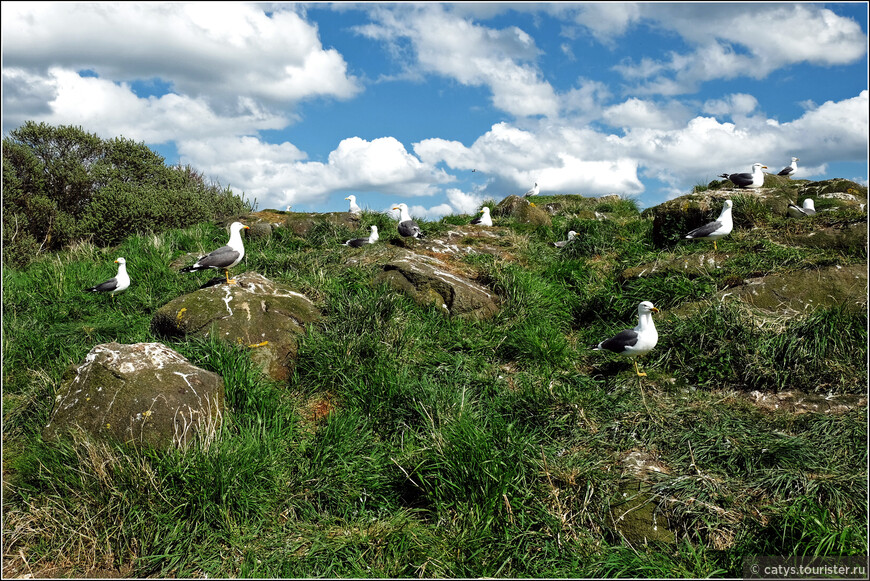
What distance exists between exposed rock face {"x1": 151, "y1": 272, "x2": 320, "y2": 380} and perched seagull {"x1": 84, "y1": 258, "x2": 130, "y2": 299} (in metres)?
2.22

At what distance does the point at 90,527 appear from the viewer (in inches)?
187

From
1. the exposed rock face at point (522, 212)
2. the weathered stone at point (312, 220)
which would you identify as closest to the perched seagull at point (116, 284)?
the weathered stone at point (312, 220)

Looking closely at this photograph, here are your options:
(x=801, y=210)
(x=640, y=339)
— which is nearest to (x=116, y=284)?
(x=640, y=339)

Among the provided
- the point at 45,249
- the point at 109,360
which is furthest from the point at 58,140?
the point at 109,360

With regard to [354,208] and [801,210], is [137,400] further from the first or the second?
[354,208]

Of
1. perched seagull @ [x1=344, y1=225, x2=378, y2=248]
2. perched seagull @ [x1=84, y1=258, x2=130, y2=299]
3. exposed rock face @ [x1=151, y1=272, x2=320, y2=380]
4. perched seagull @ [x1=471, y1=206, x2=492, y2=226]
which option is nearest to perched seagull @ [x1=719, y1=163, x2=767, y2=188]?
perched seagull @ [x1=471, y1=206, x2=492, y2=226]

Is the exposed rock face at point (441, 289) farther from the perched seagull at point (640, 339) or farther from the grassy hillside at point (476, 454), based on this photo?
the perched seagull at point (640, 339)

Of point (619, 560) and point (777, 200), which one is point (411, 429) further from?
point (777, 200)

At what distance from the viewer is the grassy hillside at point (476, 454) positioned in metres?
4.60

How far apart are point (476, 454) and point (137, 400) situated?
314 cm

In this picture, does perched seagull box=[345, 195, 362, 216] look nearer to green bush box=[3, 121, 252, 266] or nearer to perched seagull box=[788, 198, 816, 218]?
green bush box=[3, 121, 252, 266]

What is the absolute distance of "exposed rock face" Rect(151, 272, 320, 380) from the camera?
704 centimetres

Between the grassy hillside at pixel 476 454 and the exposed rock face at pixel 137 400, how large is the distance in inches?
8.1

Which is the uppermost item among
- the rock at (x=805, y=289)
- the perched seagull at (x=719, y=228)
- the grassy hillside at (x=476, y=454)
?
the perched seagull at (x=719, y=228)
